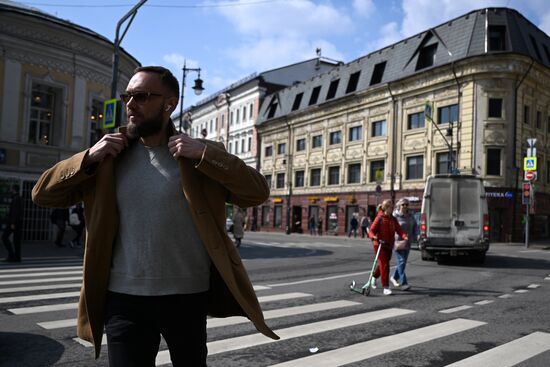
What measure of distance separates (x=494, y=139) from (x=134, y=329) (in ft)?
101

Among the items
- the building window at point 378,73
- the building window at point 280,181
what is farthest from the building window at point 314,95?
the building window at point 280,181

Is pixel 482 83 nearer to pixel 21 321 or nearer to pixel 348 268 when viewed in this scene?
pixel 348 268

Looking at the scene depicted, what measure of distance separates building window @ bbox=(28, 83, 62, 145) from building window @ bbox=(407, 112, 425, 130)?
23111 mm

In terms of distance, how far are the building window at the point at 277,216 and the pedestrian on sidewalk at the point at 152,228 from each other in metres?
44.9

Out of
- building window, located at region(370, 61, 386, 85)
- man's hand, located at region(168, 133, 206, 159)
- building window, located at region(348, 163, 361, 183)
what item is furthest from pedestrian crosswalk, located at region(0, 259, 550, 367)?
building window, located at region(370, 61, 386, 85)

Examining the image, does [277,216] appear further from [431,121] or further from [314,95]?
[431,121]

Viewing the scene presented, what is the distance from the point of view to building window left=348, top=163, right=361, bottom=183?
127ft

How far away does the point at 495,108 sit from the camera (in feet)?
98.6

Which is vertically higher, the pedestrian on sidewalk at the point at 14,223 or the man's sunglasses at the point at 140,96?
the man's sunglasses at the point at 140,96

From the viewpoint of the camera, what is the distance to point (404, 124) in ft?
114

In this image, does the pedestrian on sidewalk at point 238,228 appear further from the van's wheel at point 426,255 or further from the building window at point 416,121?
the building window at point 416,121

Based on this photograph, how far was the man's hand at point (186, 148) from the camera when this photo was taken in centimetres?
230

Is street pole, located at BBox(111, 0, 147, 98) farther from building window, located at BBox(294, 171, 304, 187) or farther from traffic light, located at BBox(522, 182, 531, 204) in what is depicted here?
building window, located at BBox(294, 171, 304, 187)

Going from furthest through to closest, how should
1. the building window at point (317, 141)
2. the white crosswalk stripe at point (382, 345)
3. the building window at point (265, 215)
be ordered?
the building window at point (265, 215)
the building window at point (317, 141)
the white crosswalk stripe at point (382, 345)
